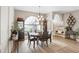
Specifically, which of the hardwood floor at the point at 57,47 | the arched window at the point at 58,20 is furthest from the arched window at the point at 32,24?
the arched window at the point at 58,20

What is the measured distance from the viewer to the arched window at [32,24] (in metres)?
2.40

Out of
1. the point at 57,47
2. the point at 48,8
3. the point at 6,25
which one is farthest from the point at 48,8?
the point at 6,25

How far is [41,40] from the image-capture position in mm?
2455

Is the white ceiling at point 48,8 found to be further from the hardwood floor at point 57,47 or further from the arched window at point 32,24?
the hardwood floor at point 57,47

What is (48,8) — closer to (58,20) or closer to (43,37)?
(58,20)

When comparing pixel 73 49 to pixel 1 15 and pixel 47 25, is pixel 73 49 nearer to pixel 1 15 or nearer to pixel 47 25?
pixel 47 25

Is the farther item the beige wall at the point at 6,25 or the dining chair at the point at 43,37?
the dining chair at the point at 43,37

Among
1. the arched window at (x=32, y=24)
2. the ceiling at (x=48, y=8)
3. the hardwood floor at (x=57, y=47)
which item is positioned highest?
the ceiling at (x=48, y=8)

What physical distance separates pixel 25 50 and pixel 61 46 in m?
0.81

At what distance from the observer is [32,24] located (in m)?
2.43

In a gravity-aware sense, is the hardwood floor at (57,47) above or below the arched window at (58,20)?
below

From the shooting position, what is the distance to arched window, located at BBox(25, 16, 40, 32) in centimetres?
240

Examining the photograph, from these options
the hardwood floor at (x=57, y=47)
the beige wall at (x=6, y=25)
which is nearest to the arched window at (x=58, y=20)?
the hardwood floor at (x=57, y=47)
